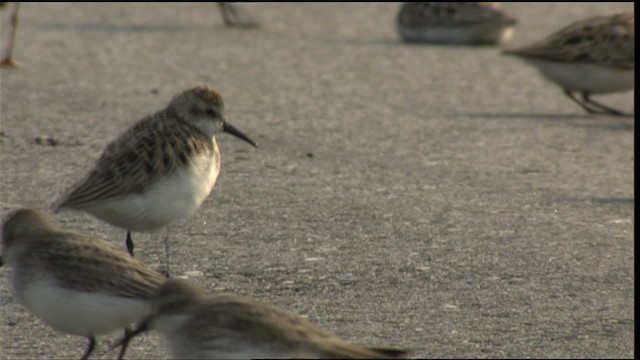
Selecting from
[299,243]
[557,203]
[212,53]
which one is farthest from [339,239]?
[212,53]

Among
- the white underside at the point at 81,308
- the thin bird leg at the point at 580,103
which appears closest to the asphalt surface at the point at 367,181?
the thin bird leg at the point at 580,103

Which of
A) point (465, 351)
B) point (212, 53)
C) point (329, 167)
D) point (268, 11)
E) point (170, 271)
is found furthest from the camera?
point (268, 11)

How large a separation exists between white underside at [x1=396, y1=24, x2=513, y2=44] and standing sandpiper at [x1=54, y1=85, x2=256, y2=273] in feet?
Result: 38.5

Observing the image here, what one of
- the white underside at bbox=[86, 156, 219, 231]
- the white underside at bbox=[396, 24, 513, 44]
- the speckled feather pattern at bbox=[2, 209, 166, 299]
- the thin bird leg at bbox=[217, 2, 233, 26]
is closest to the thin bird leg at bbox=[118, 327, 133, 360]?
the speckled feather pattern at bbox=[2, 209, 166, 299]

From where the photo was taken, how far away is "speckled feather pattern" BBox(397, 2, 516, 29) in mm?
20312

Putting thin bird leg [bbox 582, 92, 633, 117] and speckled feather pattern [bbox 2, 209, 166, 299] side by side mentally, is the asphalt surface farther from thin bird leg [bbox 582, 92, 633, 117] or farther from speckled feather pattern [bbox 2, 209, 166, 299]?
speckled feather pattern [bbox 2, 209, 166, 299]

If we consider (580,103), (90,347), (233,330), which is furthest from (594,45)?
(233,330)

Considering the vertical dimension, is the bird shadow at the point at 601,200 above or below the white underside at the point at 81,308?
below

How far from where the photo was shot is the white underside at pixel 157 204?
8.57 m

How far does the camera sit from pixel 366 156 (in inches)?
506

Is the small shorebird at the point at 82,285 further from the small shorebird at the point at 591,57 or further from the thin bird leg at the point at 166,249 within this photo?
the small shorebird at the point at 591,57

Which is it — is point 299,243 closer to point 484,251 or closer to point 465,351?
point 484,251

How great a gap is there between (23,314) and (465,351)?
224 centimetres

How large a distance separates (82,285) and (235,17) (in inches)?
587
